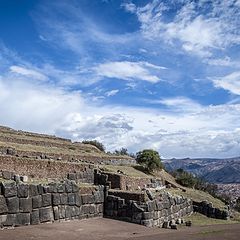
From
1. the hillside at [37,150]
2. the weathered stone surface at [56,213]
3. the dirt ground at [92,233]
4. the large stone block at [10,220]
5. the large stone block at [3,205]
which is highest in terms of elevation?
the hillside at [37,150]

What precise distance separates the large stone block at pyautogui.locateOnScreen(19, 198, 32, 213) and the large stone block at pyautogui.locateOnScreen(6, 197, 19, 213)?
187 mm

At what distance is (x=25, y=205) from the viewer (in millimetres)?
16562

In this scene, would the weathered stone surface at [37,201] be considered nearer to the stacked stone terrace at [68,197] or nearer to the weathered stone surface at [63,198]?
the stacked stone terrace at [68,197]

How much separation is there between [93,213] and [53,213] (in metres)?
3.43

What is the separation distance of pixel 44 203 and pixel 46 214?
50 centimetres

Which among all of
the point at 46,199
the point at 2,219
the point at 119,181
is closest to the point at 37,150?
the point at 119,181

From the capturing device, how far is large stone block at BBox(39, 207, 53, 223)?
17.4 m

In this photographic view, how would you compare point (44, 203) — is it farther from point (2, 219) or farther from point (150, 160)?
point (150, 160)

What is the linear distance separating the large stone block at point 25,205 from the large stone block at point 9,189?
0.48m

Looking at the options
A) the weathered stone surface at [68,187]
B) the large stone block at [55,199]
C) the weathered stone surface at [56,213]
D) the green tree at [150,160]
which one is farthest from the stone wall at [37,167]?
the green tree at [150,160]

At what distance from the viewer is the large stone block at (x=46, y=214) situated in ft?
57.1

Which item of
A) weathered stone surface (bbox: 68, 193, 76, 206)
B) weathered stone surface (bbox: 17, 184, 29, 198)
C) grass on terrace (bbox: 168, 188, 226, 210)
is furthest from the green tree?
weathered stone surface (bbox: 17, 184, 29, 198)

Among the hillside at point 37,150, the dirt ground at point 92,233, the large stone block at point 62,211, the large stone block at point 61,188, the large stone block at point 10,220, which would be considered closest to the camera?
the dirt ground at point 92,233

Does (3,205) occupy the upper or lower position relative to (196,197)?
lower
